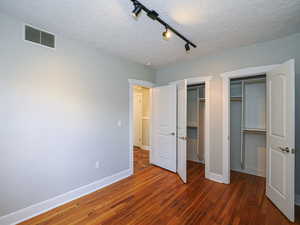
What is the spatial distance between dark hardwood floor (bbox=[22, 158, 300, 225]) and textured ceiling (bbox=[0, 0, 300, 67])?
2700 millimetres

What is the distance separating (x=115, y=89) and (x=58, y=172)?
184 cm

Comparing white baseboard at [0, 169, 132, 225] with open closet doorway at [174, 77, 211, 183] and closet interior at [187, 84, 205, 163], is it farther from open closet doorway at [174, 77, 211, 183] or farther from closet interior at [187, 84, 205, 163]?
closet interior at [187, 84, 205, 163]

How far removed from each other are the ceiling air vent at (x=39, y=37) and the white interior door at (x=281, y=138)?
3461 millimetres

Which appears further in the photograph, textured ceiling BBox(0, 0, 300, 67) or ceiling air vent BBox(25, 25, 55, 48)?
ceiling air vent BBox(25, 25, 55, 48)

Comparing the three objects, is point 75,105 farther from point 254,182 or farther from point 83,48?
point 254,182

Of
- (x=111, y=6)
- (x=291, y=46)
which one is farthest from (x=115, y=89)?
(x=291, y=46)

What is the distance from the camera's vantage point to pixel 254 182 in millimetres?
3039

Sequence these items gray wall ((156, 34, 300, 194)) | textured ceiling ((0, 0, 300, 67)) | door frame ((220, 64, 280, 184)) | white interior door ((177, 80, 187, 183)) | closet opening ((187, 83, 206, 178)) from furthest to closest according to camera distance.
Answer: closet opening ((187, 83, 206, 178)) → white interior door ((177, 80, 187, 183)) → door frame ((220, 64, 280, 184)) → gray wall ((156, 34, 300, 194)) → textured ceiling ((0, 0, 300, 67))

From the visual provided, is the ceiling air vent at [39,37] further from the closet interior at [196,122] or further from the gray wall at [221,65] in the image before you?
the closet interior at [196,122]

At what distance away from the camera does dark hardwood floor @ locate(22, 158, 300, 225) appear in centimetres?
198

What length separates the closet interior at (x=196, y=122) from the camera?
421 centimetres

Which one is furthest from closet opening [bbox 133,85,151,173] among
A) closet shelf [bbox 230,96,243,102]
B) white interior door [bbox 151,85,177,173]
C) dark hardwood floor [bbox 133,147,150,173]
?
closet shelf [bbox 230,96,243,102]

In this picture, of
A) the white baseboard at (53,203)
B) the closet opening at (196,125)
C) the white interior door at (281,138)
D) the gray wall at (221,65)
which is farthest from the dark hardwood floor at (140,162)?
the white interior door at (281,138)

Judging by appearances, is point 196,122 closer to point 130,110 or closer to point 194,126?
Result: point 194,126
